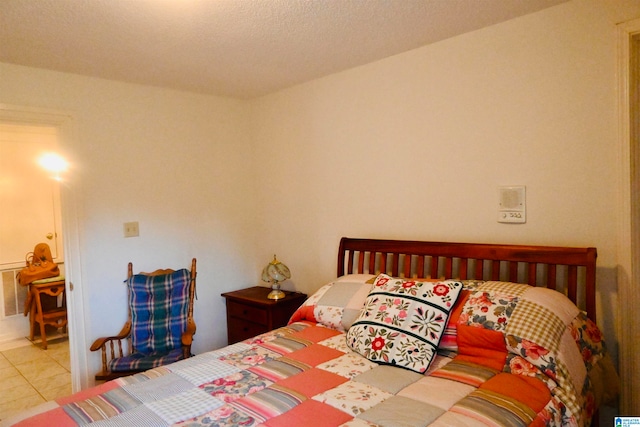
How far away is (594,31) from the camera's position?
189 centimetres

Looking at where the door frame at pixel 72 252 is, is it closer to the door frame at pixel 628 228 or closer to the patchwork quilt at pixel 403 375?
the patchwork quilt at pixel 403 375

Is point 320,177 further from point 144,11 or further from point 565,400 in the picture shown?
point 565,400

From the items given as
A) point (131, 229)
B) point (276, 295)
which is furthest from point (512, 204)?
point (131, 229)

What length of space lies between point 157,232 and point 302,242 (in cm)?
115

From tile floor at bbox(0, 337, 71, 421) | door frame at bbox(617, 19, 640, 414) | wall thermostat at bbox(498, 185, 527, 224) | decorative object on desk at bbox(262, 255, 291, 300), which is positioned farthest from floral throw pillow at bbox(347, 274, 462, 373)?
tile floor at bbox(0, 337, 71, 421)

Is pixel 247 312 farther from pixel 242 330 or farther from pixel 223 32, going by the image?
pixel 223 32

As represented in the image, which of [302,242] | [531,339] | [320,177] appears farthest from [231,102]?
[531,339]

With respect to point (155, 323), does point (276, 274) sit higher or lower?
higher

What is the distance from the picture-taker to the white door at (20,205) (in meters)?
4.43

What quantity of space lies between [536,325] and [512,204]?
77 centimetres

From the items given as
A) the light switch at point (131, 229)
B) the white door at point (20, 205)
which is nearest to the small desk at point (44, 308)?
the white door at point (20, 205)

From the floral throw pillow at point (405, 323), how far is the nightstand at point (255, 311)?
3.82 ft

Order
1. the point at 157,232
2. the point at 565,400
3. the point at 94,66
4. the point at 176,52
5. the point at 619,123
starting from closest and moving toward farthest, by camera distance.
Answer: the point at 565,400
the point at 619,123
the point at 176,52
the point at 94,66
the point at 157,232

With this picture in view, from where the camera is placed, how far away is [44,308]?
439cm
